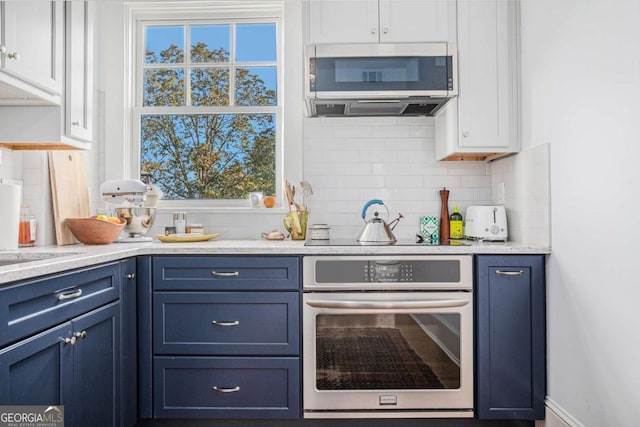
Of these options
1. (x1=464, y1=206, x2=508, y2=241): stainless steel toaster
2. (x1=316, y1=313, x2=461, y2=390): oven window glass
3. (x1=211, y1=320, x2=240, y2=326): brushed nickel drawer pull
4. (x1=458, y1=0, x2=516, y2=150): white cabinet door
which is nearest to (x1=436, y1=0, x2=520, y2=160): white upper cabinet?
(x1=458, y1=0, x2=516, y2=150): white cabinet door

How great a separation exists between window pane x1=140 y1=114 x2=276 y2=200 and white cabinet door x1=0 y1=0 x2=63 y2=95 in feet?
3.23

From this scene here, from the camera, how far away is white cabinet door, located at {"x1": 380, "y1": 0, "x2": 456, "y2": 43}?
238 cm

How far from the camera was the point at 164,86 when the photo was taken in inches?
117

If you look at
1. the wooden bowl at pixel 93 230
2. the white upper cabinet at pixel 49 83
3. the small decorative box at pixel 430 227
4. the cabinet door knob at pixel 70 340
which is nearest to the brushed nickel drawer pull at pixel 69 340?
the cabinet door knob at pixel 70 340

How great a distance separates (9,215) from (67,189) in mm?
566

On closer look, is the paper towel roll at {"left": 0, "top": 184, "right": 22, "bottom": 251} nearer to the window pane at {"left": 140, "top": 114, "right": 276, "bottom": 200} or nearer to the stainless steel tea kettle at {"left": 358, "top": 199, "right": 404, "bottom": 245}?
the window pane at {"left": 140, "top": 114, "right": 276, "bottom": 200}

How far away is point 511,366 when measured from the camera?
2072mm

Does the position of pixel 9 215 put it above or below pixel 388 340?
above

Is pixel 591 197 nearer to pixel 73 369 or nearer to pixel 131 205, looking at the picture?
pixel 73 369

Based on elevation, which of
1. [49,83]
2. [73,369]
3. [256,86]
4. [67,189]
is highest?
[256,86]

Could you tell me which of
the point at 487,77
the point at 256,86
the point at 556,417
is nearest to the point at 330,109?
the point at 256,86

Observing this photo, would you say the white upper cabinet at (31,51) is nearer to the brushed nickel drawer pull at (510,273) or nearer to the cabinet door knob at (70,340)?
the cabinet door knob at (70,340)

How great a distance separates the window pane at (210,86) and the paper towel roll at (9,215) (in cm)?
135

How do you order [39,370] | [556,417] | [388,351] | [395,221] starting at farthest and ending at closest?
[395,221]
[388,351]
[556,417]
[39,370]
